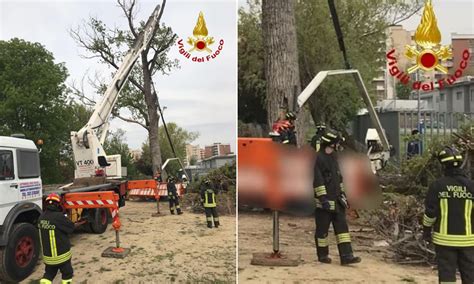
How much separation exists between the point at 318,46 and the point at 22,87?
7.12 metres

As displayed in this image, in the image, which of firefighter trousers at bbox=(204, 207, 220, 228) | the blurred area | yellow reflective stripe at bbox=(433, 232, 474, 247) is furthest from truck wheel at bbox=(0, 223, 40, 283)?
yellow reflective stripe at bbox=(433, 232, 474, 247)

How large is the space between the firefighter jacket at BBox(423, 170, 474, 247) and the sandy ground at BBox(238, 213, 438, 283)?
3.25 ft

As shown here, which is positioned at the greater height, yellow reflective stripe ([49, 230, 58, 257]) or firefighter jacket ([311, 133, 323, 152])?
firefighter jacket ([311, 133, 323, 152])

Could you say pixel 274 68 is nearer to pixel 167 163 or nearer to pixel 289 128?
pixel 289 128

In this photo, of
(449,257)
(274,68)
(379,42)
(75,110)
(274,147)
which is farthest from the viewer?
(379,42)

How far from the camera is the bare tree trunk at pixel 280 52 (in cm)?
534

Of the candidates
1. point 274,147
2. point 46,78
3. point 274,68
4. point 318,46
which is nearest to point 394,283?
point 274,147

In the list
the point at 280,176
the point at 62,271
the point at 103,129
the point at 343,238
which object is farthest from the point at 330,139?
the point at 103,129

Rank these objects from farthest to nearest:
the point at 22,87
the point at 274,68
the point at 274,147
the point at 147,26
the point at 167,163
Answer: the point at 167,163
the point at 147,26
the point at 22,87
the point at 274,68
the point at 274,147

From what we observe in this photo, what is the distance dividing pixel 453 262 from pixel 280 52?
3027mm

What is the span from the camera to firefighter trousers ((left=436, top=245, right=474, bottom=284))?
3537 millimetres

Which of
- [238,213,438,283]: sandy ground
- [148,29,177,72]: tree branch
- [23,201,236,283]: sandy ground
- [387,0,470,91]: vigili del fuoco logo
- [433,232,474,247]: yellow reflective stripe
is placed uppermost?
[148,29,177,72]: tree branch

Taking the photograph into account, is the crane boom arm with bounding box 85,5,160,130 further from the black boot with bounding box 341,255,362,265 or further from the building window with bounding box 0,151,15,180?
the black boot with bounding box 341,255,362,265

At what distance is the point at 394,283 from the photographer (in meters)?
4.23
